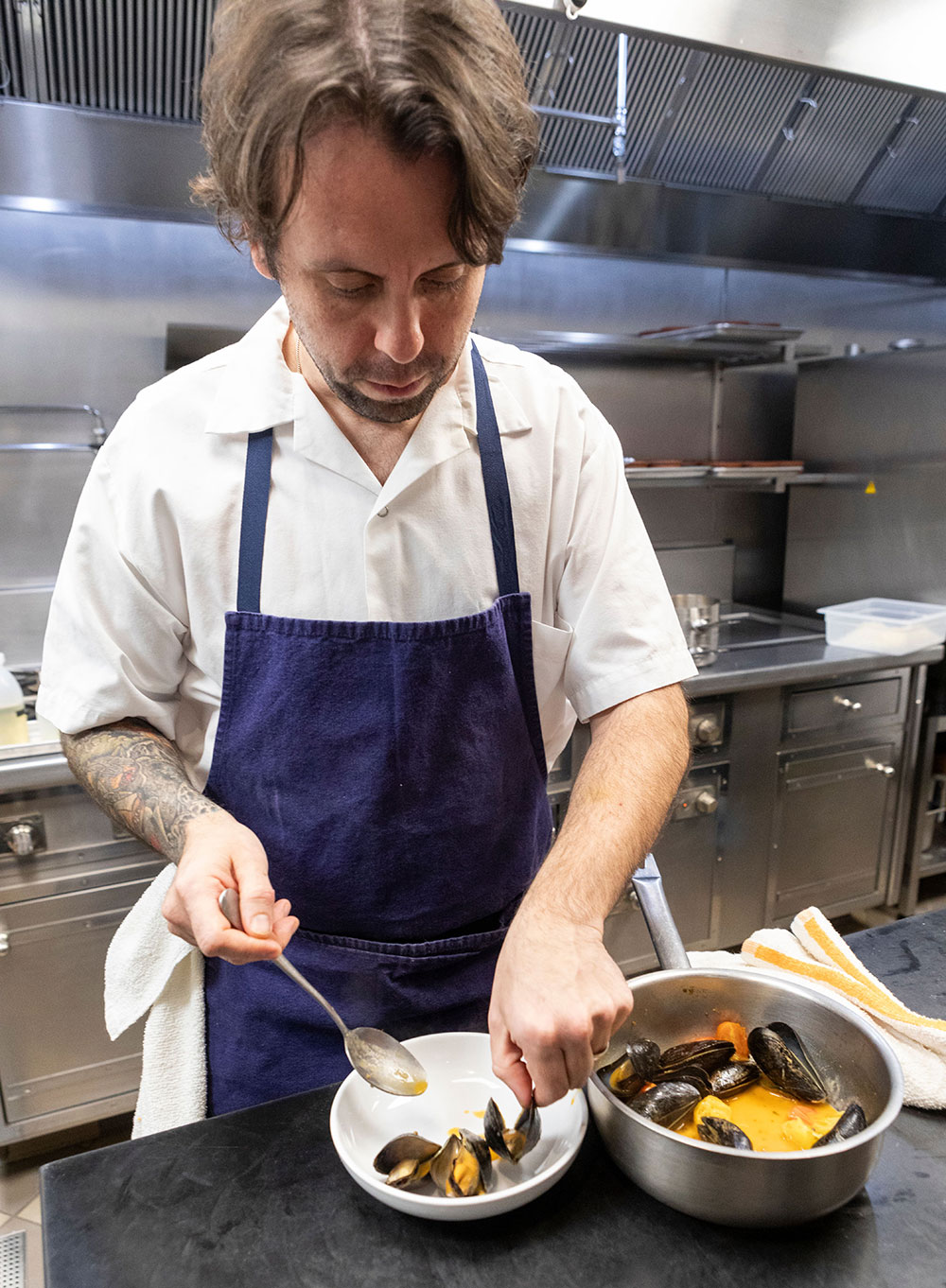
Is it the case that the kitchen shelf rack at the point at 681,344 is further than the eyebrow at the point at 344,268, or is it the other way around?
the kitchen shelf rack at the point at 681,344

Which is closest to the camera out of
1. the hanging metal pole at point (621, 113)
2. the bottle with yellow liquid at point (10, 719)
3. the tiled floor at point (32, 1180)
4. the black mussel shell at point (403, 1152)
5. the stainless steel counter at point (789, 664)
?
the black mussel shell at point (403, 1152)

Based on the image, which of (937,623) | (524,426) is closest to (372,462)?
(524,426)

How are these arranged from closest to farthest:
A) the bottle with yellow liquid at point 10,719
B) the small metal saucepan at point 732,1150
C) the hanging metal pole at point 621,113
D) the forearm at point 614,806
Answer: the small metal saucepan at point 732,1150 < the forearm at point 614,806 < the bottle with yellow liquid at point 10,719 < the hanging metal pole at point 621,113

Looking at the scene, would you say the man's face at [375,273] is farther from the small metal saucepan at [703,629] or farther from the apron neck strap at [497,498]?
the small metal saucepan at [703,629]

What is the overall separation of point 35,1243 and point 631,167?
3.26 metres

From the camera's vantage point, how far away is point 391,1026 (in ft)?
3.89

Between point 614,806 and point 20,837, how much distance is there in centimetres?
152

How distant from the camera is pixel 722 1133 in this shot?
0.83 m

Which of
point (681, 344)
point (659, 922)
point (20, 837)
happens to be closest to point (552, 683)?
point (659, 922)

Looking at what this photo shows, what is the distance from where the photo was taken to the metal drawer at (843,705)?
115 inches

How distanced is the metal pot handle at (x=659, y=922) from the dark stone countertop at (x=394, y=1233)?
0.65 feet

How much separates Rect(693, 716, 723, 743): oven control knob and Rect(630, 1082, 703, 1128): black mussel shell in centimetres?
191

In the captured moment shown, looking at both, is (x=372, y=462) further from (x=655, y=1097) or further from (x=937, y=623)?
(x=937, y=623)

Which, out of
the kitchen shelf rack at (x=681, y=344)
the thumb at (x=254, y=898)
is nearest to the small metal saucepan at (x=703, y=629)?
the kitchen shelf rack at (x=681, y=344)
